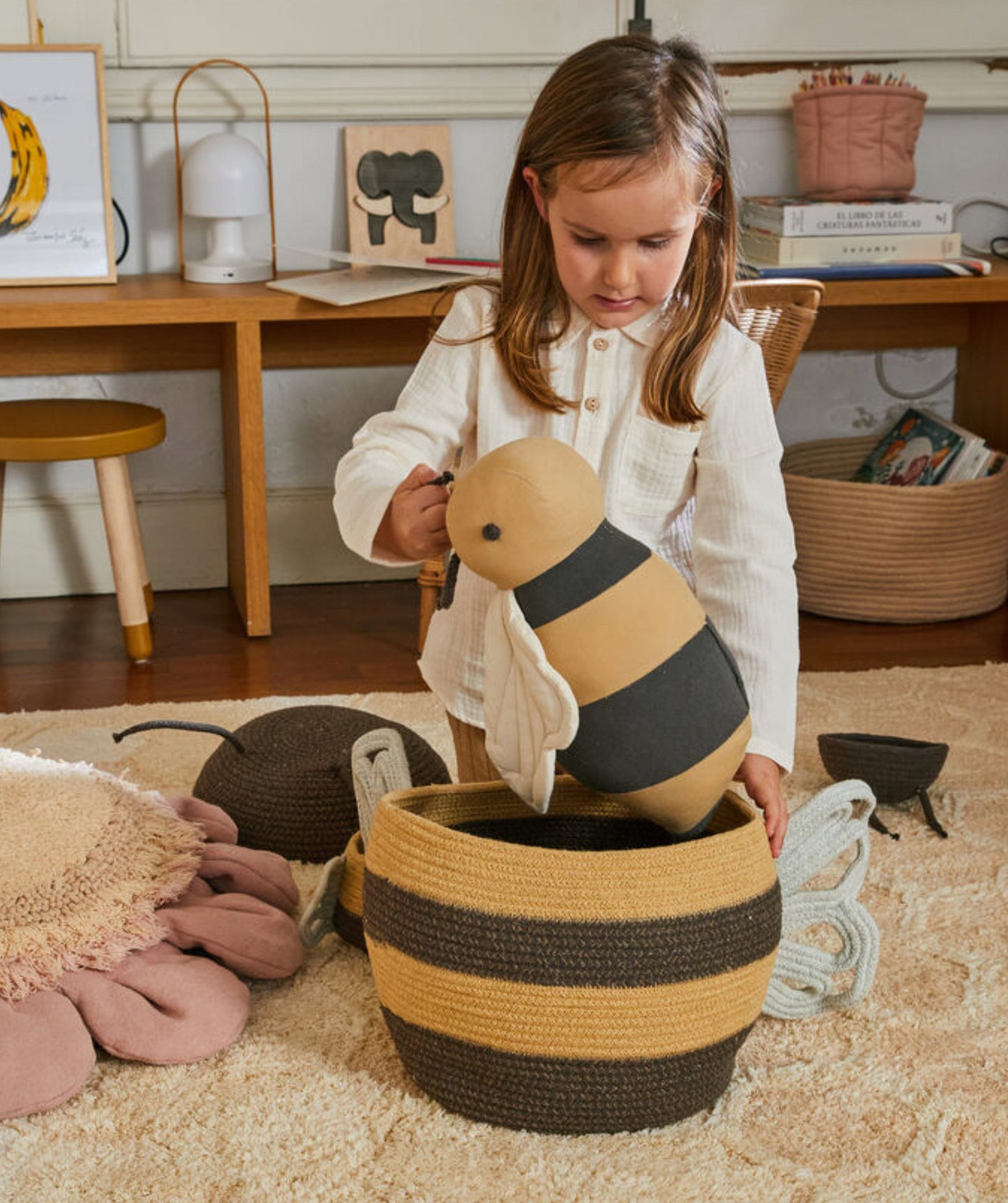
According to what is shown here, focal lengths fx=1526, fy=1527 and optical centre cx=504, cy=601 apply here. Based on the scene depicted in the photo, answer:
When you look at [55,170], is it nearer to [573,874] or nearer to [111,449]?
[111,449]

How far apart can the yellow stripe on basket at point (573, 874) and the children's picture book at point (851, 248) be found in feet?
4.96

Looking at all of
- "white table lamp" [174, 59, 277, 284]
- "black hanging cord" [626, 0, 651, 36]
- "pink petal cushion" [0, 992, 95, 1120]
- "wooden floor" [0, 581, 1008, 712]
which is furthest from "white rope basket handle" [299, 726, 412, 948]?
"black hanging cord" [626, 0, 651, 36]

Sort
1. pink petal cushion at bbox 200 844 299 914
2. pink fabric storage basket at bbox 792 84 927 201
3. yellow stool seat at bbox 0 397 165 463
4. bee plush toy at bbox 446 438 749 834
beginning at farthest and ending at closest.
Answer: pink fabric storage basket at bbox 792 84 927 201 → yellow stool seat at bbox 0 397 165 463 → pink petal cushion at bbox 200 844 299 914 → bee plush toy at bbox 446 438 749 834

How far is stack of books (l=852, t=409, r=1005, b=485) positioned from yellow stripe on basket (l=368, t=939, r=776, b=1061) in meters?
1.57

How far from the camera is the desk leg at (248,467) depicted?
7.27ft

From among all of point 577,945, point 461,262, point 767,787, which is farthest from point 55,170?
point 577,945

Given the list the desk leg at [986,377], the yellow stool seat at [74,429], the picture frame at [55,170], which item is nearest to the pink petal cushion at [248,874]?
the yellow stool seat at [74,429]

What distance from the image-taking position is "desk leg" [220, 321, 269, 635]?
87.2 inches

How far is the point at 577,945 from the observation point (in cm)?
99

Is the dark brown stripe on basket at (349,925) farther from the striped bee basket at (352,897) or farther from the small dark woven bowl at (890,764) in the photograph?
the small dark woven bowl at (890,764)

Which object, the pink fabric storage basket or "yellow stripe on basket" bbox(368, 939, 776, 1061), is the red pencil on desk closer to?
the pink fabric storage basket

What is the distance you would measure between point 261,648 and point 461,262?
0.65m

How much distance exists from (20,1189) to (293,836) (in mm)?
523

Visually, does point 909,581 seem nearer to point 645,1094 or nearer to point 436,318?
point 436,318
